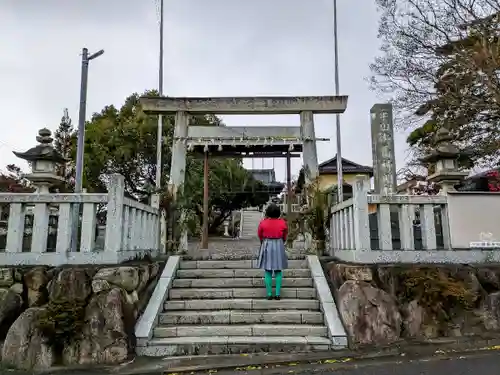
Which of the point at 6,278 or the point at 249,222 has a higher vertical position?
the point at 249,222

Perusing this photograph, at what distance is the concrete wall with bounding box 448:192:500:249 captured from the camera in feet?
19.3

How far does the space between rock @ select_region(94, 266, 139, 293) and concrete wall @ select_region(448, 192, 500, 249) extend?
4.82 metres

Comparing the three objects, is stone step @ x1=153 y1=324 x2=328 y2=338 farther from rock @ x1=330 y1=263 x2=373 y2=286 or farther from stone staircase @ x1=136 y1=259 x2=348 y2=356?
rock @ x1=330 y1=263 x2=373 y2=286

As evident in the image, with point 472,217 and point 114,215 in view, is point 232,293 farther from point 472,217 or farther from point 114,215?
point 472,217

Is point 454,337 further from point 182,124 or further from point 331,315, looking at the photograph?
point 182,124

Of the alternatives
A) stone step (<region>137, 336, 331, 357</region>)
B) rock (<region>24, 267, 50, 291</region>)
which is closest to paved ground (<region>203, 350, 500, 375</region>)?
stone step (<region>137, 336, 331, 357</region>)

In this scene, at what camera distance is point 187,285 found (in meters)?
6.08

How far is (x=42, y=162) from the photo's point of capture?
6.28 metres

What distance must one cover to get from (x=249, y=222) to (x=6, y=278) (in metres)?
Answer: 23.2

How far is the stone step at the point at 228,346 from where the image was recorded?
4.62 metres

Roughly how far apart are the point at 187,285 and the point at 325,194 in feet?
11.3

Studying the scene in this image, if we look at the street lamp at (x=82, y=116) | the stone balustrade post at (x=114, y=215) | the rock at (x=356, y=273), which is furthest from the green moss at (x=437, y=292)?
the street lamp at (x=82, y=116)

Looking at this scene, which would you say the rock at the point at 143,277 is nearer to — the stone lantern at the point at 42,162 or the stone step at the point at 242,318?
the stone step at the point at 242,318

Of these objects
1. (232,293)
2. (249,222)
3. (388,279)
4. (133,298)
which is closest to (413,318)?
(388,279)
